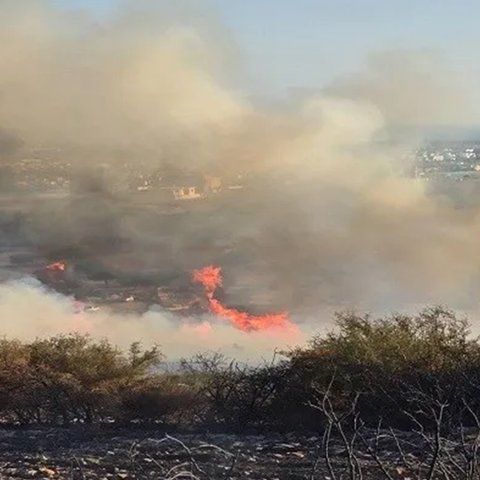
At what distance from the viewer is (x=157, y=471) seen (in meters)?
10.8

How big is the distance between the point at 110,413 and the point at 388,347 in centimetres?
482

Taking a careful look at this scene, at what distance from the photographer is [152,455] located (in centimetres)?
1135

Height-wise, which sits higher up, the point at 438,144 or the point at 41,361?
the point at 438,144

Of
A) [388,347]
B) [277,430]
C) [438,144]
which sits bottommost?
[277,430]

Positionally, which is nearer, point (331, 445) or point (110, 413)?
point (331, 445)

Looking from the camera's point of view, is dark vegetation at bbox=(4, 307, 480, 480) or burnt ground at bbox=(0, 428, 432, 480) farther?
dark vegetation at bbox=(4, 307, 480, 480)

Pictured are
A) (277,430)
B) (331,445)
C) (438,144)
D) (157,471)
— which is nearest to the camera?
(157,471)

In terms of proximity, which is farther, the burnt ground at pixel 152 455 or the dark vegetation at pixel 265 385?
the dark vegetation at pixel 265 385

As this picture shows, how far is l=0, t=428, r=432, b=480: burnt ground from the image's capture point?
1061 centimetres

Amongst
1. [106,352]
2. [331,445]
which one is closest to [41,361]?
[106,352]

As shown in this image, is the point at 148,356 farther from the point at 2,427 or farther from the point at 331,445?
the point at 331,445

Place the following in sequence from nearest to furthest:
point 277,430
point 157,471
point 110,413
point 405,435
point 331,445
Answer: point 157,471
point 331,445
point 405,435
point 277,430
point 110,413

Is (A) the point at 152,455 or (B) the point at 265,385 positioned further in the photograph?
(B) the point at 265,385

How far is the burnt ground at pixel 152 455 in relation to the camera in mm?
10609
